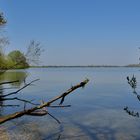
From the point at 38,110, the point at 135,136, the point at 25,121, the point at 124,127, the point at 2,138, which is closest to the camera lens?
the point at 38,110

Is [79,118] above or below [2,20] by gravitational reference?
below

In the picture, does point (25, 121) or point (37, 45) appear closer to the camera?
point (37, 45)

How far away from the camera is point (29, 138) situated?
1492 cm

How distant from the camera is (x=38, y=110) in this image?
11.3 feet

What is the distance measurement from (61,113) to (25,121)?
4.34 metres

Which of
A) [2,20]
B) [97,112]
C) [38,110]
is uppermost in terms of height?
[2,20]

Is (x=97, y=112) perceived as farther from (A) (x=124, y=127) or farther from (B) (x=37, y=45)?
(B) (x=37, y=45)

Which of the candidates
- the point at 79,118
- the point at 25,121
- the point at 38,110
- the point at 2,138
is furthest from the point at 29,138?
the point at 38,110

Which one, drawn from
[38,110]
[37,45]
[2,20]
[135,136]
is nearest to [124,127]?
[135,136]

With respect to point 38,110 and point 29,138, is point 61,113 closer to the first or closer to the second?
point 29,138

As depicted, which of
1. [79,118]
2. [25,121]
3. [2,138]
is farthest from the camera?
[79,118]

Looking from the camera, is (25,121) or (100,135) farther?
(25,121)

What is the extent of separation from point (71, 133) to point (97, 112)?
8247mm

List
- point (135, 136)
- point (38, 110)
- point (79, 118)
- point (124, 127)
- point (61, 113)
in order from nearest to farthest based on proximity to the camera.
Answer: point (38, 110) → point (135, 136) → point (124, 127) → point (79, 118) → point (61, 113)
